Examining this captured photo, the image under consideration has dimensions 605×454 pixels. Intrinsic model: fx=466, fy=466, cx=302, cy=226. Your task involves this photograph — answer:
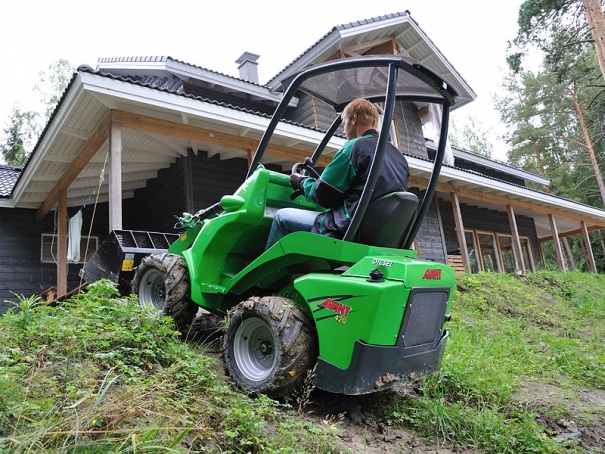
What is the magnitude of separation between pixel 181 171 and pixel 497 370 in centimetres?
804

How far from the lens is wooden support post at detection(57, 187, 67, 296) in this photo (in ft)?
32.0

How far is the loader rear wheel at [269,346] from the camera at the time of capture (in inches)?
104

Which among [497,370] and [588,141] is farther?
[588,141]

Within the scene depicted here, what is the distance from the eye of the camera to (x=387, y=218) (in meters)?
2.87

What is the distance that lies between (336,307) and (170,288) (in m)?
1.58

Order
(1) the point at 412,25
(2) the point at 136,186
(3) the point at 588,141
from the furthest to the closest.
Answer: (3) the point at 588,141 → (1) the point at 412,25 → (2) the point at 136,186

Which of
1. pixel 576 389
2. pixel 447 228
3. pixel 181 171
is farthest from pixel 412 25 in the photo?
pixel 576 389

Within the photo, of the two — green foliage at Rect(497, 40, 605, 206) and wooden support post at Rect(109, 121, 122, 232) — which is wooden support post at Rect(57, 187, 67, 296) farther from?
green foliage at Rect(497, 40, 605, 206)

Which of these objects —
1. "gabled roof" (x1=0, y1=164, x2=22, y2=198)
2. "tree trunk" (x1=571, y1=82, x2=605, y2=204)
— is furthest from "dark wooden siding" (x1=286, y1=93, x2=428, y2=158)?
"tree trunk" (x1=571, y1=82, x2=605, y2=204)

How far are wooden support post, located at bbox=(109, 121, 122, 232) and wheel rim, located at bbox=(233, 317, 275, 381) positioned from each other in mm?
3934

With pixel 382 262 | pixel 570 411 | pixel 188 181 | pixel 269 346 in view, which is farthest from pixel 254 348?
pixel 188 181

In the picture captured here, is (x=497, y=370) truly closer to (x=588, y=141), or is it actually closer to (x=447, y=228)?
(x=447, y=228)

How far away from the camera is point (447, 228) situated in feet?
54.4

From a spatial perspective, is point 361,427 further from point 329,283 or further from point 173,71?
point 173,71
